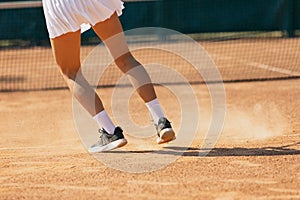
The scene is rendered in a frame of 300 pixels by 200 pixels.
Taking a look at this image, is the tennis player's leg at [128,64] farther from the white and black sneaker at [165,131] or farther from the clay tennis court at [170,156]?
the clay tennis court at [170,156]

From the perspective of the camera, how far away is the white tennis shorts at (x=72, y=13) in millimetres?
5766

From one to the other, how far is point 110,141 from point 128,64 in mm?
603

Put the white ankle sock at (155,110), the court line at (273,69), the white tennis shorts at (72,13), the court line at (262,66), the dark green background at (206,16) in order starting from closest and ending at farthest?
the white tennis shorts at (72,13)
the white ankle sock at (155,110)
the court line at (273,69)
the court line at (262,66)
the dark green background at (206,16)

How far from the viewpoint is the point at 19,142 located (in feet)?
22.2

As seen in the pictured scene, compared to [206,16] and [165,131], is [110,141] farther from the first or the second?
[206,16]

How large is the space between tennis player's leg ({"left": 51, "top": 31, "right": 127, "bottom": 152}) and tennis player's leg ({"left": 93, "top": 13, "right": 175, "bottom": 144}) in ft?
0.73

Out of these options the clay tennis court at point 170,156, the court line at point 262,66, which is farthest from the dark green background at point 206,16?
the clay tennis court at point 170,156

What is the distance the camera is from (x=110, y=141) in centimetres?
588

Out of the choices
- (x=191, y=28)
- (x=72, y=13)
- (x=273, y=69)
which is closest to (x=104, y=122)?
(x=72, y=13)

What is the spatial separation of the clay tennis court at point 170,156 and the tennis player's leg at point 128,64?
9.2 inches

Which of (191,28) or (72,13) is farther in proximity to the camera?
(191,28)

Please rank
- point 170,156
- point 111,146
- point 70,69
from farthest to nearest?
point 70,69, point 111,146, point 170,156

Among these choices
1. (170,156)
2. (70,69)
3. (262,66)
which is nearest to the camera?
(170,156)

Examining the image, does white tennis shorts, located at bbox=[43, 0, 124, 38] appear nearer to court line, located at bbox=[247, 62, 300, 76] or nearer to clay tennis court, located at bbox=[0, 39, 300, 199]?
clay tennis court, located at bbox=[0, 39, 300, 199]
